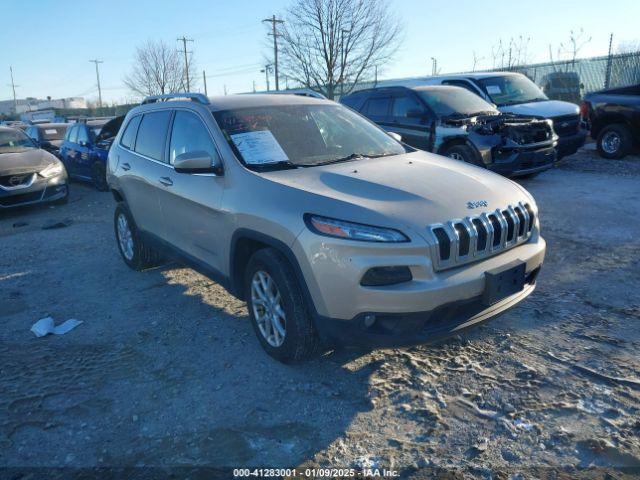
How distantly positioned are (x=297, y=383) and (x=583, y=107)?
10.4 m

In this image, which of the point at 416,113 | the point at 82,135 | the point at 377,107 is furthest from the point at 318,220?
the point at 82,135

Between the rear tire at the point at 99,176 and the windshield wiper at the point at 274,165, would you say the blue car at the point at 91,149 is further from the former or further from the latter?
the windshield wiper at the point at 274,165

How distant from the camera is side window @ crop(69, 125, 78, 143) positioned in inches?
470

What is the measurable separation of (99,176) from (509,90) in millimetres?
8914

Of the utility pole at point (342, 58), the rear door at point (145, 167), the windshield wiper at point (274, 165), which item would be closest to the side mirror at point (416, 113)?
the rear door at point (145, 167)

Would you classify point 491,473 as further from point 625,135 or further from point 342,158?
point 625,135

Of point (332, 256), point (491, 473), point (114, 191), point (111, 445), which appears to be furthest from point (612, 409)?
point (114, 191)

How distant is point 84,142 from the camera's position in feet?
37.2

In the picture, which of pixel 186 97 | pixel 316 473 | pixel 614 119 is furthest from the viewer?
pixel 614 119

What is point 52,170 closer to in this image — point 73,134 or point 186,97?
point 73,134

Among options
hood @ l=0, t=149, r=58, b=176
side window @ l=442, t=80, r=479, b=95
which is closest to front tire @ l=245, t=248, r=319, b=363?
hood @ l=0, t=149, r=58, b=176

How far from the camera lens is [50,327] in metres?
4.21

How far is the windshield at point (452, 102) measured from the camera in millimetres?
8789

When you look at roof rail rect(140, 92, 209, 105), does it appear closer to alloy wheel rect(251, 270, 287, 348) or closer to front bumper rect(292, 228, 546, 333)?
alloy wheel rect(251, 270, 287, 348)
